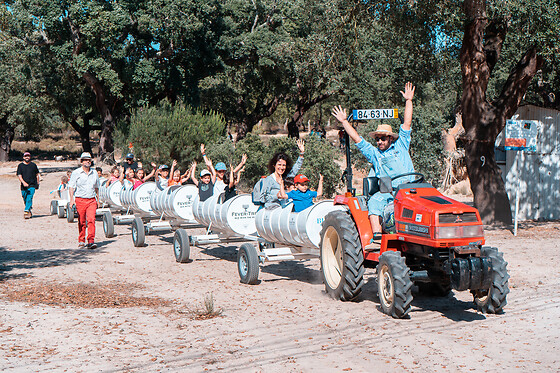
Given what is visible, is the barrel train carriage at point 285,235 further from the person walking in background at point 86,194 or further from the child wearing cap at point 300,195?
the person walking in background at point 86,194

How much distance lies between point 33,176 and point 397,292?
55.7ft

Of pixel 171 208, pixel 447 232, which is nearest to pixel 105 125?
pixel 171 208

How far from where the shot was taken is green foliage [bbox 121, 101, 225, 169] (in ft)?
95.8

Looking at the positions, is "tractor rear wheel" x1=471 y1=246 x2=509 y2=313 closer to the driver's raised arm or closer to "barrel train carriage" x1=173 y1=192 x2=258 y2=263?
the driver's raised arm

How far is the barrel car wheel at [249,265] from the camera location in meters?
10.2

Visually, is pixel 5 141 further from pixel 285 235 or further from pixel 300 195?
pixel 285 235

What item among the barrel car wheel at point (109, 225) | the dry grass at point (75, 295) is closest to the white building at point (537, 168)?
the barrel car wheel at point (109, 225)

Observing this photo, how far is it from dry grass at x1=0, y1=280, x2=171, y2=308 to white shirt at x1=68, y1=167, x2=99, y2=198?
4193mm

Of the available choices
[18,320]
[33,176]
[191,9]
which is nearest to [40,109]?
[191,9]

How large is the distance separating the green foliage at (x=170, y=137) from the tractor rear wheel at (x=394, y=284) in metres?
22.0

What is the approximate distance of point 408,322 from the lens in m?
7.69

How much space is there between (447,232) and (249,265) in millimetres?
3816

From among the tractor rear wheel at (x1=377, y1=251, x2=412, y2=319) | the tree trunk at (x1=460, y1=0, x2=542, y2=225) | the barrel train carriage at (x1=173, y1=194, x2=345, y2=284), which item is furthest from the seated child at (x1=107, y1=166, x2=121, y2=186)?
the tractor rear wheel at (x1=377, y1=251, x2=412, y2=319)

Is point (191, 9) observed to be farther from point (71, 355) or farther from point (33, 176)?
point (71, 355)
